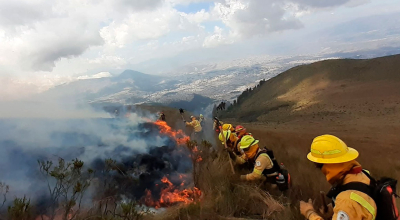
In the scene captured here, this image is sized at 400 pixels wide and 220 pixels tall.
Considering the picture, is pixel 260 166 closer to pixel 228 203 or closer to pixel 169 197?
pixel 228 203

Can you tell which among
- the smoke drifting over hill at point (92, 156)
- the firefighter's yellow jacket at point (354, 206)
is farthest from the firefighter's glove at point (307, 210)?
the smoke drifting over hill at point (92, 156)

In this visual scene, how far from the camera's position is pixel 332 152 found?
2.97 meters

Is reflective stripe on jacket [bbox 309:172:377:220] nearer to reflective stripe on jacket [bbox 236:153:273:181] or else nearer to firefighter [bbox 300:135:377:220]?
firefighter [bbox 300:135:377:220]

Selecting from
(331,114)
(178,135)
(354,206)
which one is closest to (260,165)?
(354,206)

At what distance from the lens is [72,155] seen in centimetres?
1101

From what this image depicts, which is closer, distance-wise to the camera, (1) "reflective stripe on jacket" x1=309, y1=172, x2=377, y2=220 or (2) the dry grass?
(1) "reflective stripe on jacket" x1=309, y1=172, x2=377, y2=220

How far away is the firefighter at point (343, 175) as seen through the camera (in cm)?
265

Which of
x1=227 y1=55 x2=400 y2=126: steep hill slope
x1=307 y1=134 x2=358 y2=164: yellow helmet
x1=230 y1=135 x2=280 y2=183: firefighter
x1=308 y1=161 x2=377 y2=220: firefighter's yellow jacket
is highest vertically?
x1=307 y1=134 x2=358 y2=164: yellow helmet

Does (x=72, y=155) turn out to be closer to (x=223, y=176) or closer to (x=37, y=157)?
(x=37, y=157)

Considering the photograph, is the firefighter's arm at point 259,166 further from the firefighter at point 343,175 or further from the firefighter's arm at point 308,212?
the firefighter at point 343,175

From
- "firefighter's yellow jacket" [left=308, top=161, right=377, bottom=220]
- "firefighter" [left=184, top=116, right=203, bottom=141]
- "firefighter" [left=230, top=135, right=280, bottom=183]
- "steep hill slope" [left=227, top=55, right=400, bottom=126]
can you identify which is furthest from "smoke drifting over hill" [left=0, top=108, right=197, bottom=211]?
"steep hill slope" [left=227, top=55, right=400, bottom=126]

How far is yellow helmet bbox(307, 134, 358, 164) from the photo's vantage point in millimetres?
2941

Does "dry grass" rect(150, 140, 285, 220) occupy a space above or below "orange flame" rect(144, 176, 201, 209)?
above

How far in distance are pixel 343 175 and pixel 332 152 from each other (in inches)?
11.6
